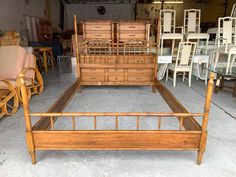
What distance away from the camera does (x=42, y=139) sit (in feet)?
5.48

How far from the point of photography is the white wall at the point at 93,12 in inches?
451

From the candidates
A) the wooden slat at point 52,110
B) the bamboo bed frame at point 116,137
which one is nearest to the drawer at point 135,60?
the wooden slat at point 52,110

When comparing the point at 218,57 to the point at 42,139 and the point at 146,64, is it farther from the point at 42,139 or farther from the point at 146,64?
the point at 42,139

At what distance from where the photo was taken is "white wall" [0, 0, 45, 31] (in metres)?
5.46

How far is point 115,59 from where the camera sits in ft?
13.1

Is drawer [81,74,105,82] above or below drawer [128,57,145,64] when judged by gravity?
below

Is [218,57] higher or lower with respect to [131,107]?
higher

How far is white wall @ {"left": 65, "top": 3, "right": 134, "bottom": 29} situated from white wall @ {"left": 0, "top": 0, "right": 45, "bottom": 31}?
375cm

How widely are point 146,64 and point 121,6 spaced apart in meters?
8.83

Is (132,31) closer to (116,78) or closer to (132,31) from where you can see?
(132,31)

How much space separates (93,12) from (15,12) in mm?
6034

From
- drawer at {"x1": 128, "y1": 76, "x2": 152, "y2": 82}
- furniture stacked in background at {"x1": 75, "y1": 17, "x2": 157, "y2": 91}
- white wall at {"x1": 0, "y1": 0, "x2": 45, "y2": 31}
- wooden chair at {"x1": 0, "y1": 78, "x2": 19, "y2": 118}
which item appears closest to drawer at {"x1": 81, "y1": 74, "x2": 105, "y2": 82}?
furniture stacked in background at {"x1": 75, "y1": 17, "x2": 157, "y2": 91}

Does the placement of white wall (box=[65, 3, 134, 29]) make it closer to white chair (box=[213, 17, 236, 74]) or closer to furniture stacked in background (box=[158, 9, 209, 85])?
furniture stacked in background (box=[158, 9, 209, 85])

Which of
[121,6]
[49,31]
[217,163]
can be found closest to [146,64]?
[217,163]
